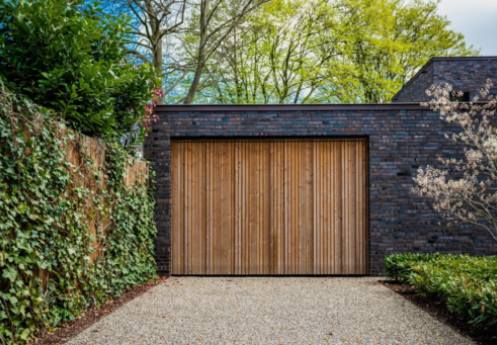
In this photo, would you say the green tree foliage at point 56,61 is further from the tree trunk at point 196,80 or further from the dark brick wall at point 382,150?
the tree trunk at point 196,80

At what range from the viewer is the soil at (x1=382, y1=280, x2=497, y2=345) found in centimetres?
419

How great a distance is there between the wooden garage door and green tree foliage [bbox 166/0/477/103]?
28.1ft

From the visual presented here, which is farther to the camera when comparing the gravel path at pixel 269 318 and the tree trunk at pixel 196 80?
the tree trunk at pixel 196 80

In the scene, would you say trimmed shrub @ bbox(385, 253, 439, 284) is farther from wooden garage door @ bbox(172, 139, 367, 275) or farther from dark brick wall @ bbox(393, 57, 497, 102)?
dark brick wall @ bbox(393, 57, 497, 102)

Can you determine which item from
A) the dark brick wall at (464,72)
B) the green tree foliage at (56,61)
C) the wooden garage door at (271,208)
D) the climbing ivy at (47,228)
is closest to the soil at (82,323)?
the climbing ivy at (47,228)

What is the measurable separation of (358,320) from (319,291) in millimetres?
1759

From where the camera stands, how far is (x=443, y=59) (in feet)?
33.9

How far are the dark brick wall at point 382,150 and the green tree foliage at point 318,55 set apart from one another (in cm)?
850

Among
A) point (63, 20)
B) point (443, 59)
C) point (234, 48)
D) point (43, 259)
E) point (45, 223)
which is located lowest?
point (43, 259)

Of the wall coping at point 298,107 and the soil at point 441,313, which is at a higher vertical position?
the wall coping at point 298,107

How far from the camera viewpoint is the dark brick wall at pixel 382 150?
26.8ft

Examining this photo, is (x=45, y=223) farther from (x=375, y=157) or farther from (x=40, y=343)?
(x=375, y=157)

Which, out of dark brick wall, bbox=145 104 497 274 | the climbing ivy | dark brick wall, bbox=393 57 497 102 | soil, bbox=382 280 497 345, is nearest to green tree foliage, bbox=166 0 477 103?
dark brick wall, bbox=393 57 497 102

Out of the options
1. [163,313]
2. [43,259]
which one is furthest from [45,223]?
[163,313]
